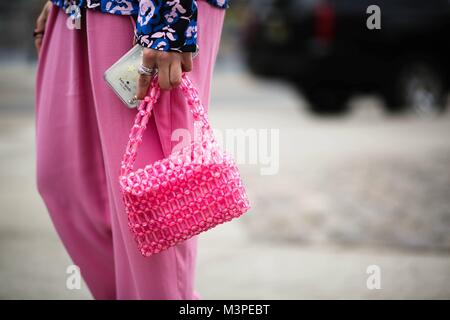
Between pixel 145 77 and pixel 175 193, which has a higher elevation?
pixel 145 77

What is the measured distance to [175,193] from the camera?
1.73m

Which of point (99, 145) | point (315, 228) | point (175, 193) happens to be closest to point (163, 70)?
point (175, 193)

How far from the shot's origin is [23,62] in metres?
14.7

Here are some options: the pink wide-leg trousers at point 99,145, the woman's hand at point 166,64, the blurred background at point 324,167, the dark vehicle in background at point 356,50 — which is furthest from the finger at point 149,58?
the dark vehicle in background at point 356,50

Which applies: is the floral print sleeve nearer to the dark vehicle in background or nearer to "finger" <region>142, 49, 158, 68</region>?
"finger" <region>142, 49, 158, 68</region>

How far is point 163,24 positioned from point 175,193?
44 centimetres

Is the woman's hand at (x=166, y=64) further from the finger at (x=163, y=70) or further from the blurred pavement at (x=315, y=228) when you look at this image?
the blurred pavement at (x=315, y=228)

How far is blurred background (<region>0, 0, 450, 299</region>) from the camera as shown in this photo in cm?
310

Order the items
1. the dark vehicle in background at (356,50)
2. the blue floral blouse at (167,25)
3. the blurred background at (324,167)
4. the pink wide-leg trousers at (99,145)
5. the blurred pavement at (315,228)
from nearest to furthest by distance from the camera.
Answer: the blue floral blouse at (167,25) < the pink wide-leg trousers at (99,145) < the blurred pavement at (315,228) < the blurred background at (324,167) < the dark vehicle in background at (356,50)

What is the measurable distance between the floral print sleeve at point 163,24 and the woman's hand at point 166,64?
2 centimetres

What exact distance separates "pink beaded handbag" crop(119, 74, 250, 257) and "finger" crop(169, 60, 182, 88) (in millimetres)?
64

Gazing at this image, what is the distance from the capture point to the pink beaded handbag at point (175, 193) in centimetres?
172

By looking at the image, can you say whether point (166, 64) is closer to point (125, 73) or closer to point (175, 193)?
point (125, 73)
